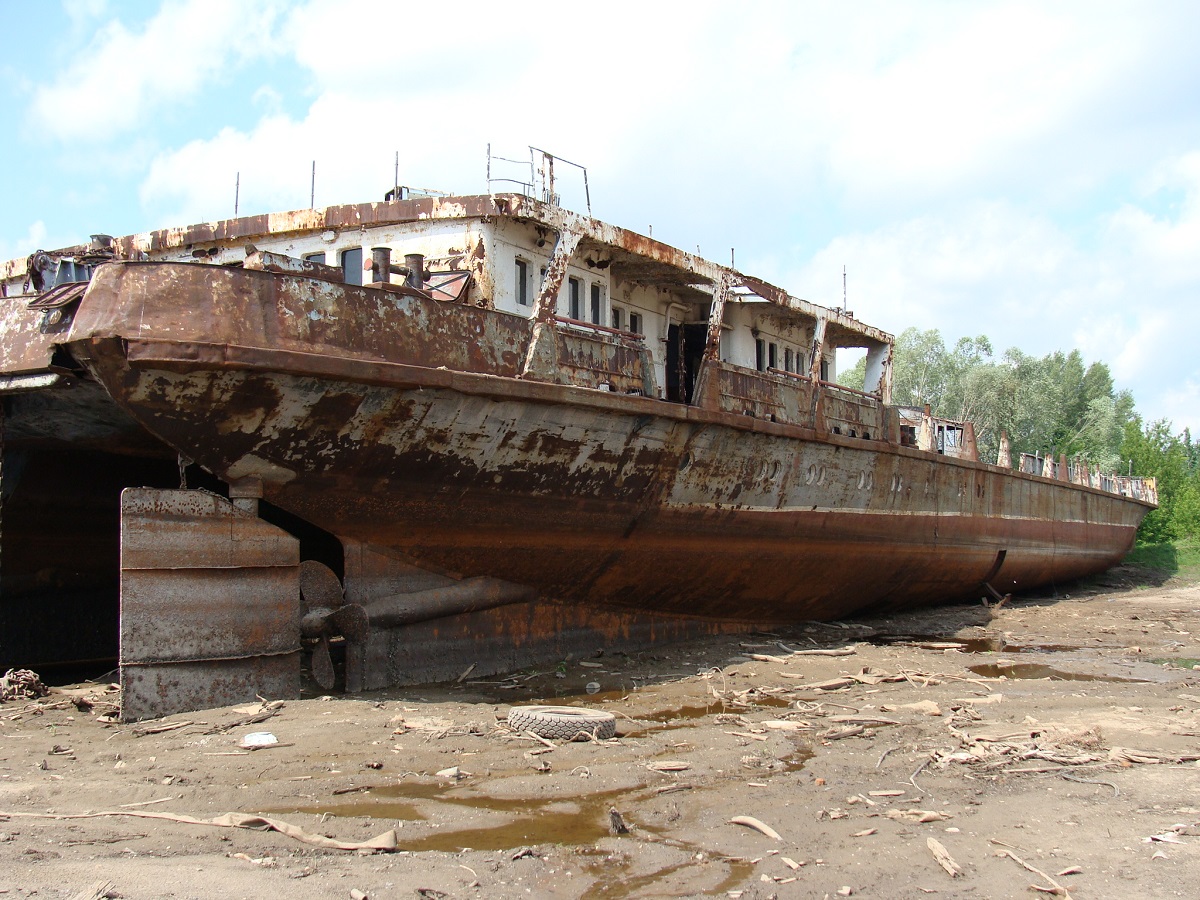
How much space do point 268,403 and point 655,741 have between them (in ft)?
9.92

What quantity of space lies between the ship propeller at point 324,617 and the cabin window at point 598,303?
3663mm

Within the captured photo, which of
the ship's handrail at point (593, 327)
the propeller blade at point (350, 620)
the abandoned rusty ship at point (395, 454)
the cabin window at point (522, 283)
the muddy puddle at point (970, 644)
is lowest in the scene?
the muddy puddle at point (970, 644)

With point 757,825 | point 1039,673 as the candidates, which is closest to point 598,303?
point 1039,673

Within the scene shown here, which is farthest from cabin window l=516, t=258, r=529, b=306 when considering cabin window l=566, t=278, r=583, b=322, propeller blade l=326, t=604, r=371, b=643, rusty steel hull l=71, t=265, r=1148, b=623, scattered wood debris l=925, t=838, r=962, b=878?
scattered wood debris l=925, t=838, r=962, b=878

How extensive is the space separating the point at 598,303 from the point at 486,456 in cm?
274

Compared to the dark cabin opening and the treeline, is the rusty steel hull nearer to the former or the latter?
the dark cabin opening

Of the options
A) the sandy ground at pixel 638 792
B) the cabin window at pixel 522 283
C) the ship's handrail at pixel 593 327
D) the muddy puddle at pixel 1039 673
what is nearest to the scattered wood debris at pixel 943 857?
the sandy ground at pixel 638 792

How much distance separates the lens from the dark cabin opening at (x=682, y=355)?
36.5 feet

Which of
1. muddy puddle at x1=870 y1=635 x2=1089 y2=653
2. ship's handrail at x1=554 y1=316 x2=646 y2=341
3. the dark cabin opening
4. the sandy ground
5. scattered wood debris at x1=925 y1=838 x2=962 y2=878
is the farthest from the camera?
the dark cabin opening

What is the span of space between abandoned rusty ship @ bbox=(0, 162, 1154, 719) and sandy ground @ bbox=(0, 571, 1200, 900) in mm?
590

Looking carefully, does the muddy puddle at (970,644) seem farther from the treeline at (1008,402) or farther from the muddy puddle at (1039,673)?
the treeline at (1008,402)

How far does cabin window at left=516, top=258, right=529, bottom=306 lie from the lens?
841 cm

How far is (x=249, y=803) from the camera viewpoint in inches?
181

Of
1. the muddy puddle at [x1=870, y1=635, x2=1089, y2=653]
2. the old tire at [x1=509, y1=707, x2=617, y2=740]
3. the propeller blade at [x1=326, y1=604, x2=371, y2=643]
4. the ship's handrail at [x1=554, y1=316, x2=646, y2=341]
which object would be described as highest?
the ship's handrail at [x1=554, y1=316, x2=646, y2=341]
